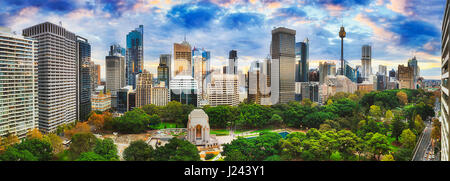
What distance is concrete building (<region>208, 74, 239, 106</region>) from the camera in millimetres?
23609

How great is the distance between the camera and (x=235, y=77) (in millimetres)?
24875

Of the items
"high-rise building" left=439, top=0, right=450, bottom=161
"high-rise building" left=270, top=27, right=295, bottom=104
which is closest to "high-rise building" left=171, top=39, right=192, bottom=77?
"high-rise building" left=270, top=27, right=295, bottom=104

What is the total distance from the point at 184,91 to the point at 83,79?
7747 millimetres

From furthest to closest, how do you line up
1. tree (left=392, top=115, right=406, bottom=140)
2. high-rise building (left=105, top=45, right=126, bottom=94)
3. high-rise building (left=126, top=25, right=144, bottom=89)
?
1. high-rise building (left=126, top=25, right=144, bottom=89)
2. high-rise building (left=105, top=45, right=126, bottom=94)
3. tree (left=392, top=115, right=406, bottom=140)

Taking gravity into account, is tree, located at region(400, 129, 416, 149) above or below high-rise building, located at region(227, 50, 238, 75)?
below

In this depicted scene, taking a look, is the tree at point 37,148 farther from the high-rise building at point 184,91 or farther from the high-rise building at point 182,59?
the high-rise building at point 182,59

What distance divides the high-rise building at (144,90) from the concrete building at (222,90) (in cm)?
549

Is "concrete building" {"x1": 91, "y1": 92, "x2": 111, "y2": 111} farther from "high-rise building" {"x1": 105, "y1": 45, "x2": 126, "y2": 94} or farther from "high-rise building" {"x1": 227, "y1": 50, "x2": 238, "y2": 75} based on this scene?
"high-rise building" {"x1": 227, "y1": 50, "x2": 238, "y2": 75}

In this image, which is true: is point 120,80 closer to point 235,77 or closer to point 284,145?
point 235,77

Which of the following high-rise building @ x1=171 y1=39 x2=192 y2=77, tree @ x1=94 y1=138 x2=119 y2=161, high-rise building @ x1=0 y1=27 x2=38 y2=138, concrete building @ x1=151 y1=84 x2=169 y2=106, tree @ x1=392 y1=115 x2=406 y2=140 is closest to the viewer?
tree @ x1=94 y1=138 x2=119 y2=161

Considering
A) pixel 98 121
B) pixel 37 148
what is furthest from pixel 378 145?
pixel 98 121

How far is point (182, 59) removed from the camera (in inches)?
1094

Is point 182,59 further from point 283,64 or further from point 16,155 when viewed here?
point 16,155

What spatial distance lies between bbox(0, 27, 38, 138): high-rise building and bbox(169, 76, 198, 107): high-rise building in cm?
1047
